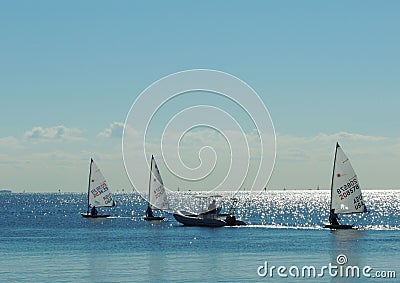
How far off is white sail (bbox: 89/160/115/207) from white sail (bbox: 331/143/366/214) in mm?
62501

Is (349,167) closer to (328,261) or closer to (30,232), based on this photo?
(328,261)

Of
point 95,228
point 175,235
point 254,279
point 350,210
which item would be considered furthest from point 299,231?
point 254,279

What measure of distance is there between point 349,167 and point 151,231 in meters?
34.2

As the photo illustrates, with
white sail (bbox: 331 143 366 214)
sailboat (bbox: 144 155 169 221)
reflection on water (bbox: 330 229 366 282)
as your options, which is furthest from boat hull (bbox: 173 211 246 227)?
white sail (bbox: 331 143 366 214)

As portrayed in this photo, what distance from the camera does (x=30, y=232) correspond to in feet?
434

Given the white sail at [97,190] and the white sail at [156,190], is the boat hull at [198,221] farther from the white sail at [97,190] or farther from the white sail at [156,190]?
the white sail at [97,190]

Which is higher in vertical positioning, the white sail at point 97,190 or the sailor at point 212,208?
the white sail at point 97,190

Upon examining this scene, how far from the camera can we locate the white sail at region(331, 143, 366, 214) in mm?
121812

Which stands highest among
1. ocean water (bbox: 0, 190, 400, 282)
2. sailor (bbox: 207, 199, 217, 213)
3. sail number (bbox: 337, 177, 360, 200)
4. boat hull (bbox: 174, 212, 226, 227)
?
sail number (bbox: 337, 177, 360, 200)

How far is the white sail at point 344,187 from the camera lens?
12181 centimetres

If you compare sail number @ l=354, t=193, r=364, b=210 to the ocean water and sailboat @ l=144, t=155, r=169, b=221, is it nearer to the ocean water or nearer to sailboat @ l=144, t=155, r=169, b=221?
the ocean water

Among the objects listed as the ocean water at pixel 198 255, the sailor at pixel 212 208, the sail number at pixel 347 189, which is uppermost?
the sail number at pixel 347 189

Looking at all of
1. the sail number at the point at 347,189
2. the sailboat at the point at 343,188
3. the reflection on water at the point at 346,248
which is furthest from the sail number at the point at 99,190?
the sail number at the point at 347,189

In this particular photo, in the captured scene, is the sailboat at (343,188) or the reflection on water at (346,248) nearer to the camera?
the reflection on water at (346,248)
